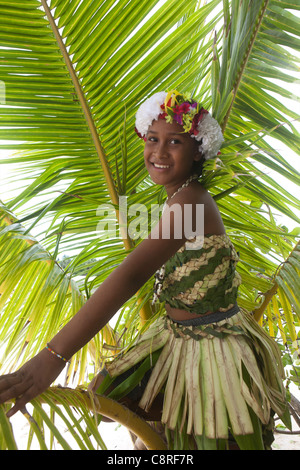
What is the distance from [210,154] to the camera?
998 millimetres

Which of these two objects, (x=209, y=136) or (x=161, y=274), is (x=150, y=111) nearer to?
(x=209, y=136)

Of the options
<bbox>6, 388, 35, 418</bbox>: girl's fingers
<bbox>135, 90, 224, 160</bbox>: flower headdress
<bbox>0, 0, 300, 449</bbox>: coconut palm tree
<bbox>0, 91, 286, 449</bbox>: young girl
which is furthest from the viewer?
<bbox>0, 0, 300, 449</bbox>: coconut palm tree

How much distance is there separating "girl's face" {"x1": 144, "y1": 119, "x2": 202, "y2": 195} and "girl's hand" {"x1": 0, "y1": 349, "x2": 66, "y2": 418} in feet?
1.41

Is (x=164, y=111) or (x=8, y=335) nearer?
(x=164, y=111)

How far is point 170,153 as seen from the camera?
3.18ft

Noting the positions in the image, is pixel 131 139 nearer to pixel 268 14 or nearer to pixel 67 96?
pixel 67 96

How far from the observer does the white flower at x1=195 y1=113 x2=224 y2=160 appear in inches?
38.5

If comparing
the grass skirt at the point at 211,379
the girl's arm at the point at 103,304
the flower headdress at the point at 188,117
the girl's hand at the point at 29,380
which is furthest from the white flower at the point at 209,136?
the girl's hand at the point at 29,380

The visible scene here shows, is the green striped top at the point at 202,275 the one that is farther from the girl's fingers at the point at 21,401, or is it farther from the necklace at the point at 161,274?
the girl's fingers at the point at 21,401

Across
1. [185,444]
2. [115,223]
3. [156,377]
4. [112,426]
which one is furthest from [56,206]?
[112,426]

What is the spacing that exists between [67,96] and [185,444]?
867 millimetres

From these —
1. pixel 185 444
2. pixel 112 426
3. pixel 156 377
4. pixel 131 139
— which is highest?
pixel 131 139

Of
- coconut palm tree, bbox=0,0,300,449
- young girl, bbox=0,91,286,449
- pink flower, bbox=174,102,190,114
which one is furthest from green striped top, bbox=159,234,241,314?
pink flower, bbox=174,102,190,114

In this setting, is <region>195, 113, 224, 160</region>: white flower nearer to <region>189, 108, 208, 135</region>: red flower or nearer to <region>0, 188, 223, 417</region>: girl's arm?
<region>189, 108, 208, 135</region>: red flower
